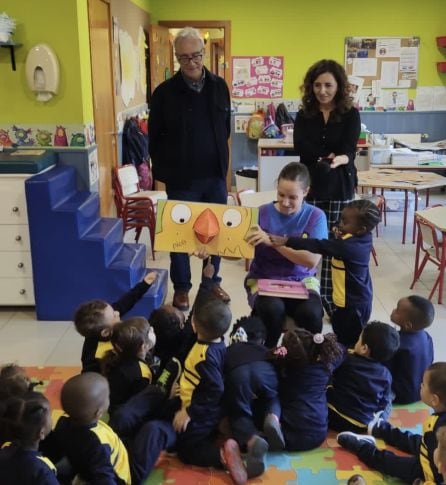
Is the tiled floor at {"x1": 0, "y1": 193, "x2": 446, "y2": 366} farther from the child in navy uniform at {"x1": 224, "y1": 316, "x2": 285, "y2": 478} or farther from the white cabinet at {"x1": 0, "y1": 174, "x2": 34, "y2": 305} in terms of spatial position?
the child in navy uniform at {"x1": 224, "y1": 316, "x2": 285, "y2": 478}

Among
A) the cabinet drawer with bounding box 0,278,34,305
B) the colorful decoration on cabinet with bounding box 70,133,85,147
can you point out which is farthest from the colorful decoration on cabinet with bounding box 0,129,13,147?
the cabinet drawer with bounding box 0,278,34,305

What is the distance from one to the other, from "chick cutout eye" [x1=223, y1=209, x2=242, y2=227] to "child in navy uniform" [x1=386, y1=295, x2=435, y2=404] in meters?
0.82

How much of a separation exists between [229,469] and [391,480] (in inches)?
23.1

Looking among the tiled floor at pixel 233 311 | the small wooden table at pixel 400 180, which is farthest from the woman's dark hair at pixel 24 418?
the small wooden table at pixel 400 180

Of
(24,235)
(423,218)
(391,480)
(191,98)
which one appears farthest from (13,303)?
(423,218)

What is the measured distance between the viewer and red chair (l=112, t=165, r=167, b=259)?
4703 mm

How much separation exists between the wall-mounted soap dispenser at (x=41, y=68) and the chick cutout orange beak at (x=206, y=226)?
5.40 ft

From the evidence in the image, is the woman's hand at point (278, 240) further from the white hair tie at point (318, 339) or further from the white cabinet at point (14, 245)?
the white cabinet at point (14, 245)

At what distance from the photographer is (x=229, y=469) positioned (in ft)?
6.58

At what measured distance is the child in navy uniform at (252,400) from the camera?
6.68 feet

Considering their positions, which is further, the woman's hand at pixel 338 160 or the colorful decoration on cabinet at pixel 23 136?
the colorful decoration on cabinet at pixel 23 136

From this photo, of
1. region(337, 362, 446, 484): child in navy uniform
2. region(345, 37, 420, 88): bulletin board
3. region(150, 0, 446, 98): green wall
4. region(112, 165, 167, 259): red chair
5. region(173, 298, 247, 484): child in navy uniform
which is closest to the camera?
region(337, 362, 446, 484): child in navy uniform

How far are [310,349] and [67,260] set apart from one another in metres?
1.85

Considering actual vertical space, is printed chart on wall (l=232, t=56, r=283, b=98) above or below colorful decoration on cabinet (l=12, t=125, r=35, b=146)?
above
